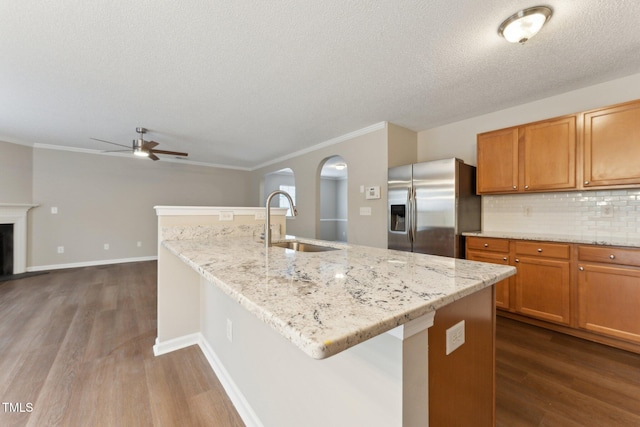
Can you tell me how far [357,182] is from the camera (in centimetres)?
388

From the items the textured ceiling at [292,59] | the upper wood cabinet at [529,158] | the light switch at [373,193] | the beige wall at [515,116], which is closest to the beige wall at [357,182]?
the light switch at [373,193]

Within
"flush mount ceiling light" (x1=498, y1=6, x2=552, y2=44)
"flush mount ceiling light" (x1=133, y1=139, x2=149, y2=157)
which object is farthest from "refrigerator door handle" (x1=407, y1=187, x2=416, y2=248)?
"flush mount ceiling light" (x1=133, y1=139, x2=149, y2=157)

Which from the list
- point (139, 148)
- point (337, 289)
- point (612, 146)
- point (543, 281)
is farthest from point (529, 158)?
point (139, 148)

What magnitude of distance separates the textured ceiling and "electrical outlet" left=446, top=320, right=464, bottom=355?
1755mm

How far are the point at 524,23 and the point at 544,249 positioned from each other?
6.26 feet

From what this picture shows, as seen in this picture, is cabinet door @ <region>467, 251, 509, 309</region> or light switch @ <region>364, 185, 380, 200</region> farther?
light switch @ <region>364, 185, 380, 200</region>

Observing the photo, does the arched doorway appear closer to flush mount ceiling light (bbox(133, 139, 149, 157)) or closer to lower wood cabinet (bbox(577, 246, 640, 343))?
flush mount ceiling light (bbox(133, 139, 149, 157))

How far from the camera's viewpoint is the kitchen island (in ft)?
1.77

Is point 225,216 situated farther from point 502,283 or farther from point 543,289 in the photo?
point 543,289

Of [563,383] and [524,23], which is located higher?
[524,23]

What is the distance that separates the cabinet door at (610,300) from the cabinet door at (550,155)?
0.80 m

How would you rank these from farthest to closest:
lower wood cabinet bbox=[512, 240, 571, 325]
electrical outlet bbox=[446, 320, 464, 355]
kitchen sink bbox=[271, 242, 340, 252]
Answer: lower wood cabinet bbox=[512, 240, 571, 325]
kitchen sink bbox=[271, 242, 340, 252]
electrical outlet bbox=[446, 320, 464, 355]

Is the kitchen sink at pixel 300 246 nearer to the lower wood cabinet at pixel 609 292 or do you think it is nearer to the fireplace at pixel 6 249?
the lower wood cabinet at pixel 609 292

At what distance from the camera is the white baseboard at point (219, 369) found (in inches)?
53.9
